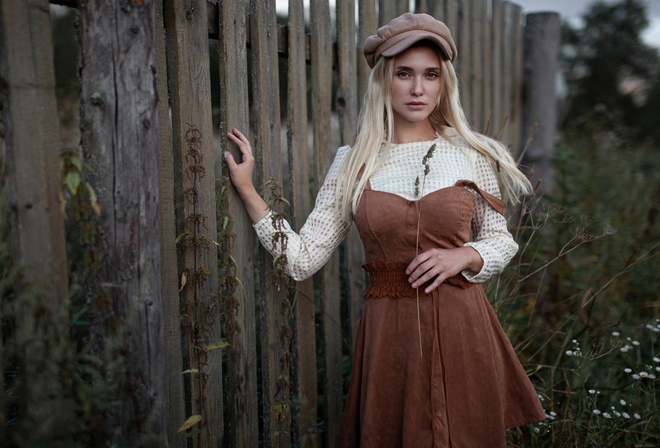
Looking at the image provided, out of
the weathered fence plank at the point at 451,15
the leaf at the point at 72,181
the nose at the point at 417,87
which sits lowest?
the leaf at the point at 72,181

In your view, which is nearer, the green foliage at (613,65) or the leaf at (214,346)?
the leaf at (214,346)

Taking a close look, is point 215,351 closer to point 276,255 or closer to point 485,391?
point 276,255

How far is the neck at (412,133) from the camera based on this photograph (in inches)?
Answer: 96.3

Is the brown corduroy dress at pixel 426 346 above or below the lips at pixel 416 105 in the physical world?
below

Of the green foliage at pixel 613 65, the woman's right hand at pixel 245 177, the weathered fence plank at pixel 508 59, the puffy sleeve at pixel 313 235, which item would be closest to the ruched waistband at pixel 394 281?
the puffy sleeve at pixel 313 235

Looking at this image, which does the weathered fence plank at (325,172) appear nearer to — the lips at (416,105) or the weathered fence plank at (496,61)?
the lips at (416,105)

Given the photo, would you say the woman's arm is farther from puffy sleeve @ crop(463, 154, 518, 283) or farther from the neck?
puffy sleeve @ crop(463, 154, 518, 283)

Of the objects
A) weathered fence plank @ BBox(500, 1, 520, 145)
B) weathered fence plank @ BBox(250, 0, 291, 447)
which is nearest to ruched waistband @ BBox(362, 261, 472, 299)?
weathered fence plank @ BBox(250, 0, 291, 447)

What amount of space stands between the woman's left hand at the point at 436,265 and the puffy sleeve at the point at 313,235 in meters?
0.36

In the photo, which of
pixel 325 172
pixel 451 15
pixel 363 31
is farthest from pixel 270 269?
pixel 451 15

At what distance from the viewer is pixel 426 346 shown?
87.0 inches

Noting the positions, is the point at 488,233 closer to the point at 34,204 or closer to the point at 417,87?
the point at 417,87

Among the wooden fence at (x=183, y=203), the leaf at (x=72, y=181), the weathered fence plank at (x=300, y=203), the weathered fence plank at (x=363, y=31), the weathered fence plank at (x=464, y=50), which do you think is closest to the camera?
the leaf at (x=72, y=181)

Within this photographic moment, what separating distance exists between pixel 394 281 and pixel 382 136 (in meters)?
0.58
